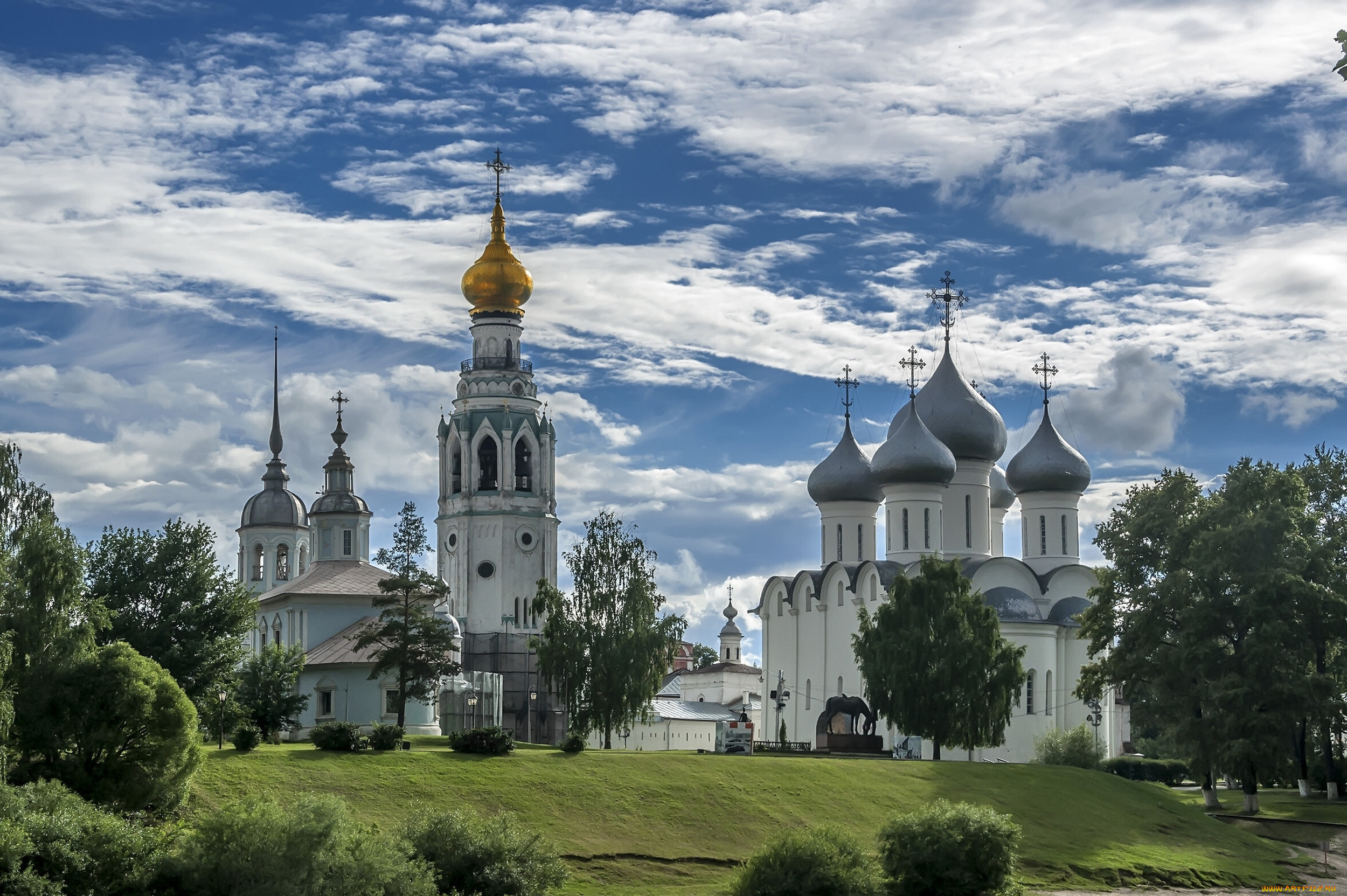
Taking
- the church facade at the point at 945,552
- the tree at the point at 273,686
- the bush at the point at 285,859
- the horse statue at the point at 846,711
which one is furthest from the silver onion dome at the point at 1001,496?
the bush at the point at 285,859

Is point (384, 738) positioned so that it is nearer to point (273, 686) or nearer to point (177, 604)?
point (177, 604)

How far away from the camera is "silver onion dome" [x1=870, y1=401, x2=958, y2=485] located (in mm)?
69188

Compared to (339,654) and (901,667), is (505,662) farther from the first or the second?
(901,667)

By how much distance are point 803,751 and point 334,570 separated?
23408 millimetres

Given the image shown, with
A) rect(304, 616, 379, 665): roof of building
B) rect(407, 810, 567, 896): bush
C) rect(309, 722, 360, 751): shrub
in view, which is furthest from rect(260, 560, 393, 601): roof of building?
rect(407, 810, 567, 896): bush

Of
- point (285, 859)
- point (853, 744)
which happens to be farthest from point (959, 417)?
point (285, 859)

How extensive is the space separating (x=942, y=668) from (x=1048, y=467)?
68.2 ft

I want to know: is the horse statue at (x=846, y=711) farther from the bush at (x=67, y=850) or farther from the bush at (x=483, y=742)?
the bush at (x=67, y=850)

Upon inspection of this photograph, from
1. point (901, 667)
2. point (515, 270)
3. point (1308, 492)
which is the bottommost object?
point (901, 667)

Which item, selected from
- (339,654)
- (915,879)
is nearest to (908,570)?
(339,654)

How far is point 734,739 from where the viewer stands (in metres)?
52.8

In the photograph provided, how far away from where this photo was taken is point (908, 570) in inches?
2687

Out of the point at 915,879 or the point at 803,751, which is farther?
the point at 803,751

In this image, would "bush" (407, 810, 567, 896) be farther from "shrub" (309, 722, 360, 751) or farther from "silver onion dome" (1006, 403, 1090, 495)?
"silver onion dome" (1006, 403, 1090, 495)
